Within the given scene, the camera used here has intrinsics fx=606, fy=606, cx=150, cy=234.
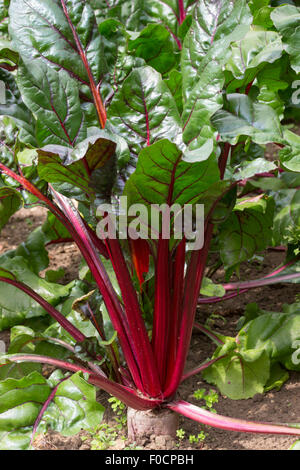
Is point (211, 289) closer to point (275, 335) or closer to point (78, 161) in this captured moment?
point (275, 335)

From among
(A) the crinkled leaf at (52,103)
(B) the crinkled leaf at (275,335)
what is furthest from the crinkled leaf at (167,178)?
(B) the crinkled leaf at (275,335)

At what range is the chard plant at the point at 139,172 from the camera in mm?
1464

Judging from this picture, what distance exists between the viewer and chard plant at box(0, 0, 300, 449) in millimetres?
1464

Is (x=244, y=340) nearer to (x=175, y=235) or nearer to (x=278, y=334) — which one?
(x=278, y=334)

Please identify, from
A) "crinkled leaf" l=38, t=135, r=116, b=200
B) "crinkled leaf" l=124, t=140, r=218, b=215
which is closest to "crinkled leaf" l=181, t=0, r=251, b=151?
"crinkled leaf" l=124, t=140, r=218, b=215

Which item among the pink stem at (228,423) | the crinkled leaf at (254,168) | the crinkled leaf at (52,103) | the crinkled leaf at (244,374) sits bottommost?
the crinkled leaf at (244,374)

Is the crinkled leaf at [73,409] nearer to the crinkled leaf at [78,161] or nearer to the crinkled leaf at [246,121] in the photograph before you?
the crinkled leaf at [78,161]

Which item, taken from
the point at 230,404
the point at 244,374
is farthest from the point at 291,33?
the point at 230,404

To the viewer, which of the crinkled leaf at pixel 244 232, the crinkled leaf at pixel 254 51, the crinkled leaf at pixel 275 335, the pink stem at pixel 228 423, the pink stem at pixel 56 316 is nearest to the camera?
the pink stem at pixel 228 423

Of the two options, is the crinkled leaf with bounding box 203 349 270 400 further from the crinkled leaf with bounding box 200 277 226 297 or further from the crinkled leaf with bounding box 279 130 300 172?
the crinkled leaf with bounding box 279 130 300 172

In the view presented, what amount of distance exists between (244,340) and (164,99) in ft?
2.67

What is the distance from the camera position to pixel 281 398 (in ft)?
5.91

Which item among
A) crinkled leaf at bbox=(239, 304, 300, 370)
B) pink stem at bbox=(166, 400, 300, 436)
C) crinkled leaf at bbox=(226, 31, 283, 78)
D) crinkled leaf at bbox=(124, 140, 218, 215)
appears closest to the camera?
crinkled leaf at bbox=(124, 140, 218, 215)
